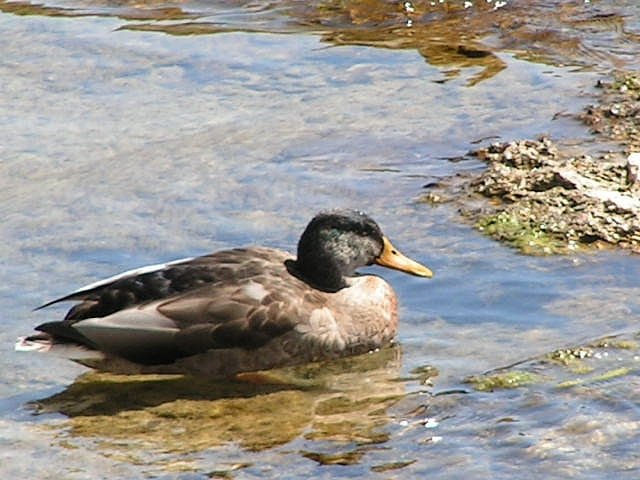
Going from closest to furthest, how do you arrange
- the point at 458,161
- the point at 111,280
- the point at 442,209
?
the point at 111,280
the point at 442,209
the point at 458,161

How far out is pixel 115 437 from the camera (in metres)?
6.81

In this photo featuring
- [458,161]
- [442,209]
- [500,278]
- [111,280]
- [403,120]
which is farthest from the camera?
[403,120]

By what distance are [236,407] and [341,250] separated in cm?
105

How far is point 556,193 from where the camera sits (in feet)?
29.2

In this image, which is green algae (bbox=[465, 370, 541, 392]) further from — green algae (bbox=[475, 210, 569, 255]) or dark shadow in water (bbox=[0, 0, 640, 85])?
dark shadow in water (bbox=[0, 0, 640, 85])

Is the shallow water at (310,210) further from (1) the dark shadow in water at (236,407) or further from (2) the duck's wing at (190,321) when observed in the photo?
(2) the duck's wing at (190,321)

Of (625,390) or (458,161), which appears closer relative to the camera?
(625,390)

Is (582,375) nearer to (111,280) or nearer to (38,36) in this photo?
(111,280)

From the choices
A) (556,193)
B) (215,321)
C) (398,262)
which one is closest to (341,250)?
(398,262)

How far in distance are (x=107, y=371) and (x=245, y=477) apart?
1.39m

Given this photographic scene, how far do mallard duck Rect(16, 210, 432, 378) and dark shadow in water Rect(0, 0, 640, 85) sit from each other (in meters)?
3.91

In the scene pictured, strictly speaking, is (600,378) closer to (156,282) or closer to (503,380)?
(503,380)

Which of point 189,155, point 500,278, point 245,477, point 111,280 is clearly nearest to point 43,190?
point 189,155

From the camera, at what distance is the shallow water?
6566 millimetres
